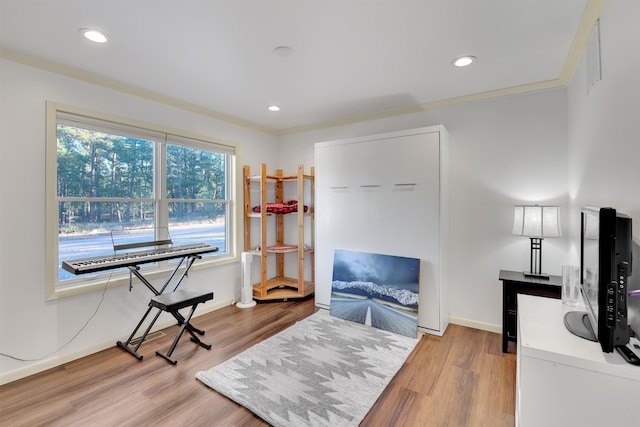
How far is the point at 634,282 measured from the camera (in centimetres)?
127

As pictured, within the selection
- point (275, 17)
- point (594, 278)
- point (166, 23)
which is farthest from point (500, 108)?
point (166, 23)

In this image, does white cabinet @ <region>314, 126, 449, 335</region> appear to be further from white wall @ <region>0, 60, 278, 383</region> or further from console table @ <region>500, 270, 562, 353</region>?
white wall @ <region>0, 60, 278, 383</region>

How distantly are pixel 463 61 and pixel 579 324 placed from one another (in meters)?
1.99

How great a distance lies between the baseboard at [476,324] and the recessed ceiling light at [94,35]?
3.98m

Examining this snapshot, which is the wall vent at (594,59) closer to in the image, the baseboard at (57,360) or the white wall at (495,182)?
the white wall at (495,182)

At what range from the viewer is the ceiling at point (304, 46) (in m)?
1.71

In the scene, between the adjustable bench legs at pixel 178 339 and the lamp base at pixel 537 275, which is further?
the lamp base at pixel 537 275

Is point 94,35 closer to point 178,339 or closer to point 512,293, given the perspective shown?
point 178,339

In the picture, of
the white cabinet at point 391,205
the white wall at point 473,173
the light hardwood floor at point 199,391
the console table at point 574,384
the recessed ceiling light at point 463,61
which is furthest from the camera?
the white cabinet at point 391,205


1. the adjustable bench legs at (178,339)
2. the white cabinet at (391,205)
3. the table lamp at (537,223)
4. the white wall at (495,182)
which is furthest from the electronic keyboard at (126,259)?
the table lamp at (537,223)

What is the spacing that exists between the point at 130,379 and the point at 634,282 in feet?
10.3

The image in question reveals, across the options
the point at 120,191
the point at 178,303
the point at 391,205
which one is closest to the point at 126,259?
the point at 178,303

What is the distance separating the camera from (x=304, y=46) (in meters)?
2.11

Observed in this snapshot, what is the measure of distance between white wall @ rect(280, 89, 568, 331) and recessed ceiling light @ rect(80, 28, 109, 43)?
9.81 ft
